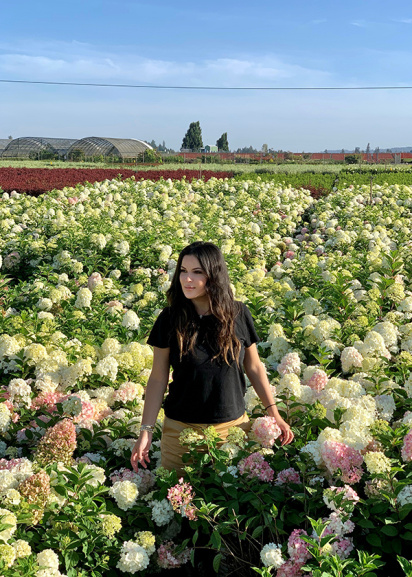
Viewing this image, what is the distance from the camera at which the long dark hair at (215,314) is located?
8.77ft

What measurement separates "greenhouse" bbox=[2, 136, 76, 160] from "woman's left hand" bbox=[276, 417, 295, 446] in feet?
155

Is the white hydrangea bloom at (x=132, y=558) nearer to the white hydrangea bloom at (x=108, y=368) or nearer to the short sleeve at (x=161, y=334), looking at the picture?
the short sleeve at (x=161, y=334)

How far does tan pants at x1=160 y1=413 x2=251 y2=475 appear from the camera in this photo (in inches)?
104

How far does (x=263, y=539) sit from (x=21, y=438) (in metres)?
1.47

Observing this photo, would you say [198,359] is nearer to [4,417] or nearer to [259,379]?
[259,379]

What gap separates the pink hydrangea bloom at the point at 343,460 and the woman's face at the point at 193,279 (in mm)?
882

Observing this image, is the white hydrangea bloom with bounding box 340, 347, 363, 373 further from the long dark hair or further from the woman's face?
the woman's face

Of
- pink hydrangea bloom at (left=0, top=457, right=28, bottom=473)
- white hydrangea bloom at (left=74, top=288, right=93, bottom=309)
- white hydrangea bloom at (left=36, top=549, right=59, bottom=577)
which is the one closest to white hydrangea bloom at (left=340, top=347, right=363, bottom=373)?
pink hydrangea bloom at (left=0, top=457, right=28, bottom=473)

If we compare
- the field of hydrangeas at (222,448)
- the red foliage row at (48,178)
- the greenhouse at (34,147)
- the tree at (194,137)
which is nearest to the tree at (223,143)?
the tree at (194,137)

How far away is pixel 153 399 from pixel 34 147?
178 feet

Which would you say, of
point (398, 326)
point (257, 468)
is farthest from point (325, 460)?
point (398, 326)

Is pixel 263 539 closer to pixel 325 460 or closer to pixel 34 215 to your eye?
pixel 325 460

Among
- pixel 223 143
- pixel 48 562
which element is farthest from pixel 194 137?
pixel 48 562

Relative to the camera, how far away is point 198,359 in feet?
8.82
